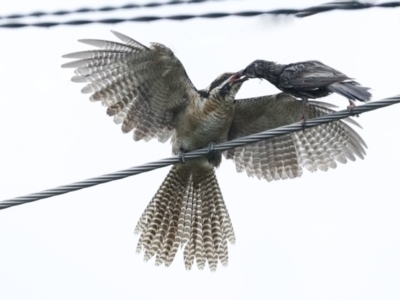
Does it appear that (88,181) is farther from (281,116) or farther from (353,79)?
(281,116)

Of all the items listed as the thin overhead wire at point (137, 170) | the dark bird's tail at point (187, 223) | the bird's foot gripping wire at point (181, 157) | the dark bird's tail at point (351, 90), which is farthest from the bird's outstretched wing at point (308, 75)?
the dark bird's tail at point (187, 223)

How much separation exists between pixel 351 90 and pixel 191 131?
8.61 feet

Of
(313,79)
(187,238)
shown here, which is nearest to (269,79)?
(313,79)

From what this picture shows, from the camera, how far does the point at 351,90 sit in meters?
7.48

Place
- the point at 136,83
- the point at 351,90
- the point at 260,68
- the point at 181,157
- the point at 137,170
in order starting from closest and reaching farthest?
the point at 137,170, the point at 351,90, the point at 181,157, the point at 260,68, the point at 136,83

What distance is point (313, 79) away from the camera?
8.44m

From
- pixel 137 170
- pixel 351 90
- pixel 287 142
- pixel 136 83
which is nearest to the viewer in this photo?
pixel 137 170

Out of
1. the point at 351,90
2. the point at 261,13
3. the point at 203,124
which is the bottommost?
the point at 261,13

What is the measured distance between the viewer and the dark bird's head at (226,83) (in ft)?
31.4

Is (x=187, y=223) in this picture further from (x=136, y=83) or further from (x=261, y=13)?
(x=261, y=13)

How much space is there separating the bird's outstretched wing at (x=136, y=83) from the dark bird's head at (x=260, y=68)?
2.22 feet

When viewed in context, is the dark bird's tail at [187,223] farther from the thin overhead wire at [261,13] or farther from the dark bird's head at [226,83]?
the thin overhead wire at [261,13]

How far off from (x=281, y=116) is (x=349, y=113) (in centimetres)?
378

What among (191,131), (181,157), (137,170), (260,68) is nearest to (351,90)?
(181,157)
